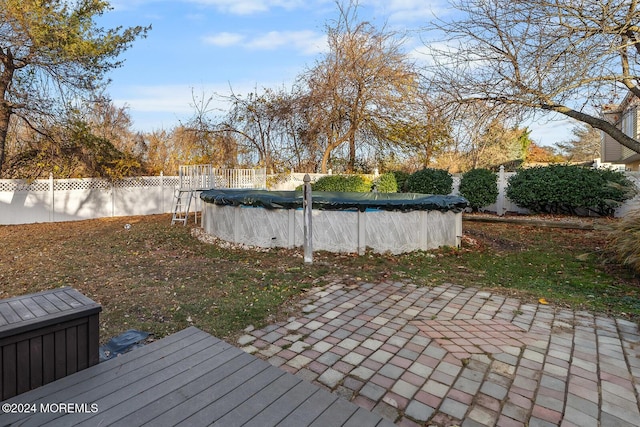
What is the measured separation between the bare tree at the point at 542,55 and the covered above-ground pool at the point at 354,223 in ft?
6.42

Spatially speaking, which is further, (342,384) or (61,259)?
(61,259)

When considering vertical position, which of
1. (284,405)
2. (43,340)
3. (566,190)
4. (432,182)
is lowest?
(284,405)

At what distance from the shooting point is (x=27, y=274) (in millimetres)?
4234

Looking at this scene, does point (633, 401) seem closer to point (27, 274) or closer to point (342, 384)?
point (342, 384)

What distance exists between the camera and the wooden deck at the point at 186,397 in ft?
4.61

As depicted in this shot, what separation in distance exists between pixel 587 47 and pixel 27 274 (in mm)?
7797

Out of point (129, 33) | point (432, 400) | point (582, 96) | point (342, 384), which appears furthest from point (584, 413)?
point (129, 33)

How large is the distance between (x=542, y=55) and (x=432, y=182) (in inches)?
236

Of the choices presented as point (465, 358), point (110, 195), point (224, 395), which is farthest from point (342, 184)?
point (224, 395)

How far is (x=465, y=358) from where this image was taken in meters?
2.25

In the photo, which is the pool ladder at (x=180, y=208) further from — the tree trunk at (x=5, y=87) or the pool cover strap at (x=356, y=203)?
the tree trunk at (x=5, y=87)

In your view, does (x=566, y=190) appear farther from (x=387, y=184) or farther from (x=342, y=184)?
(x=342, y=184)

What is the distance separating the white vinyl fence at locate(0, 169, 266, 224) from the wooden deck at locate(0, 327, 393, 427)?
25.2 feet

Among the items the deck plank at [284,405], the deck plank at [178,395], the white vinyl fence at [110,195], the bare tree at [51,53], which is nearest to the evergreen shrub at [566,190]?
the white vinyl fence at [110,195]
